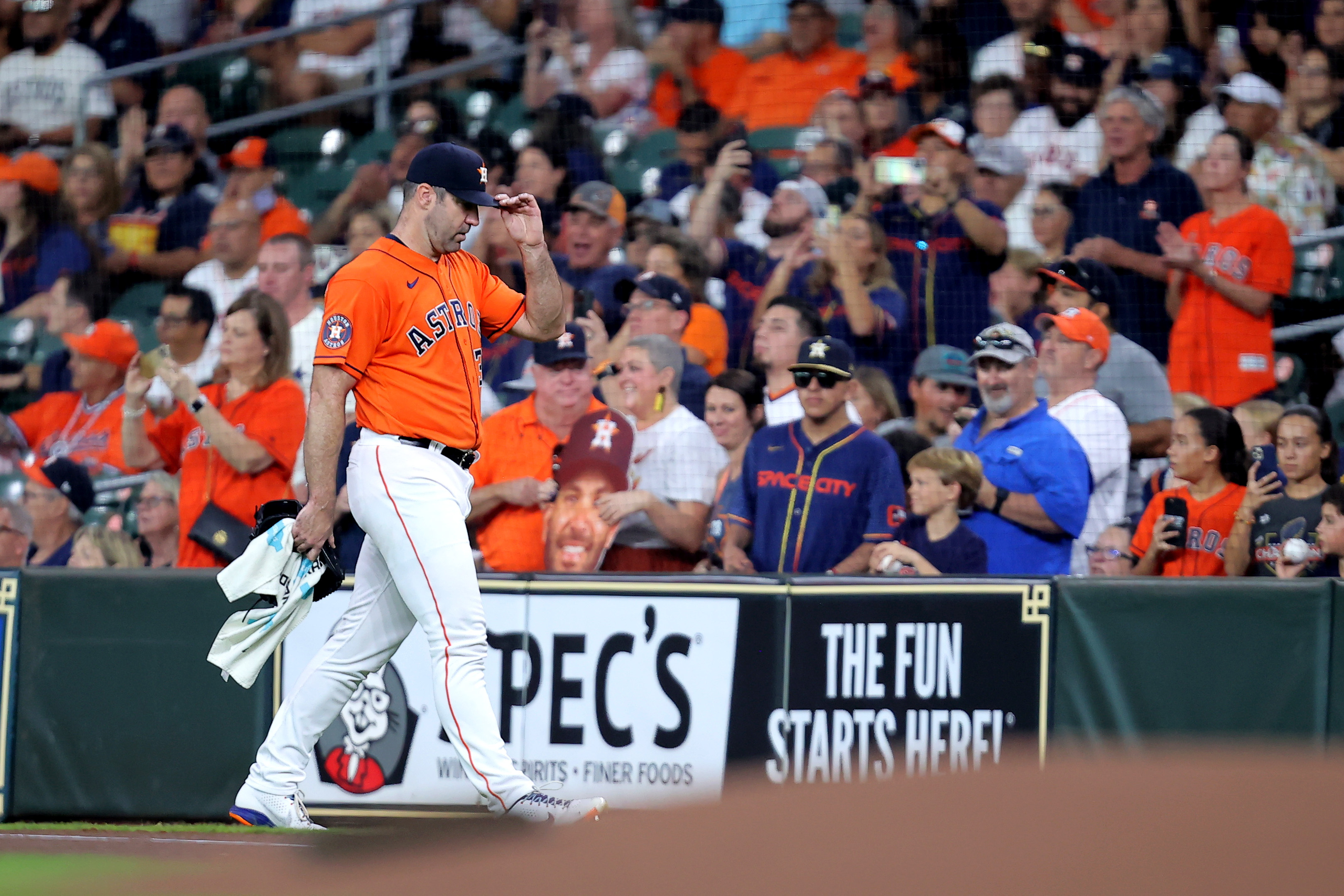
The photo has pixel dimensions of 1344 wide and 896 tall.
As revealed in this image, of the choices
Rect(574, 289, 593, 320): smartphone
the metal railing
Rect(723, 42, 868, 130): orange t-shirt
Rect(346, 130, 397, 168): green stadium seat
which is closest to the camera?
Rect(574, 289, 593, 320): smartphone

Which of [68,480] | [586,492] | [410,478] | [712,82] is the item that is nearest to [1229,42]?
[712,82]

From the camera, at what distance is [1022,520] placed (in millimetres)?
7094

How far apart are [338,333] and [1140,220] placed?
4.63m

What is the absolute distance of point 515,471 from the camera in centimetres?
749

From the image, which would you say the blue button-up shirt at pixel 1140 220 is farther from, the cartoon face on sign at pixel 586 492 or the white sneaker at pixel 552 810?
the white sneaker at pixel 552 810

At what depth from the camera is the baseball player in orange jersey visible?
5.00 meters

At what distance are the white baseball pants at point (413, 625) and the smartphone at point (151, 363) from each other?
9.00 feet

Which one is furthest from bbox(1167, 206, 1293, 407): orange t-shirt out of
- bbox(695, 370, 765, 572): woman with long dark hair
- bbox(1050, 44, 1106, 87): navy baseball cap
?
bbox(695, 370, 765, 572): woman with long dark hair

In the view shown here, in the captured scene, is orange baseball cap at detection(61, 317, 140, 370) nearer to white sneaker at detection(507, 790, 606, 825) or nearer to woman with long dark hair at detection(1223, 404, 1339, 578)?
white sneaker at detection(507, 790, 606, 825)

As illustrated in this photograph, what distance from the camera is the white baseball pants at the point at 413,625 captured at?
4.99 m

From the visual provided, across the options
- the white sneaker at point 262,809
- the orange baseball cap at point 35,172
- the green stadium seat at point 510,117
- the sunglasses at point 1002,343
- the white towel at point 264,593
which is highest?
the green stadium seat at point 510,117

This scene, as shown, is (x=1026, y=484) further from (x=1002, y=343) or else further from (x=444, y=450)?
(x=444, y=450)

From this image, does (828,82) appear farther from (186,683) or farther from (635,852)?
(635,852)

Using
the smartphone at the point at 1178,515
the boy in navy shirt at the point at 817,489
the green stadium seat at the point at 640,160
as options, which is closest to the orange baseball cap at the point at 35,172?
the green stadium seat at the point at 640,160
